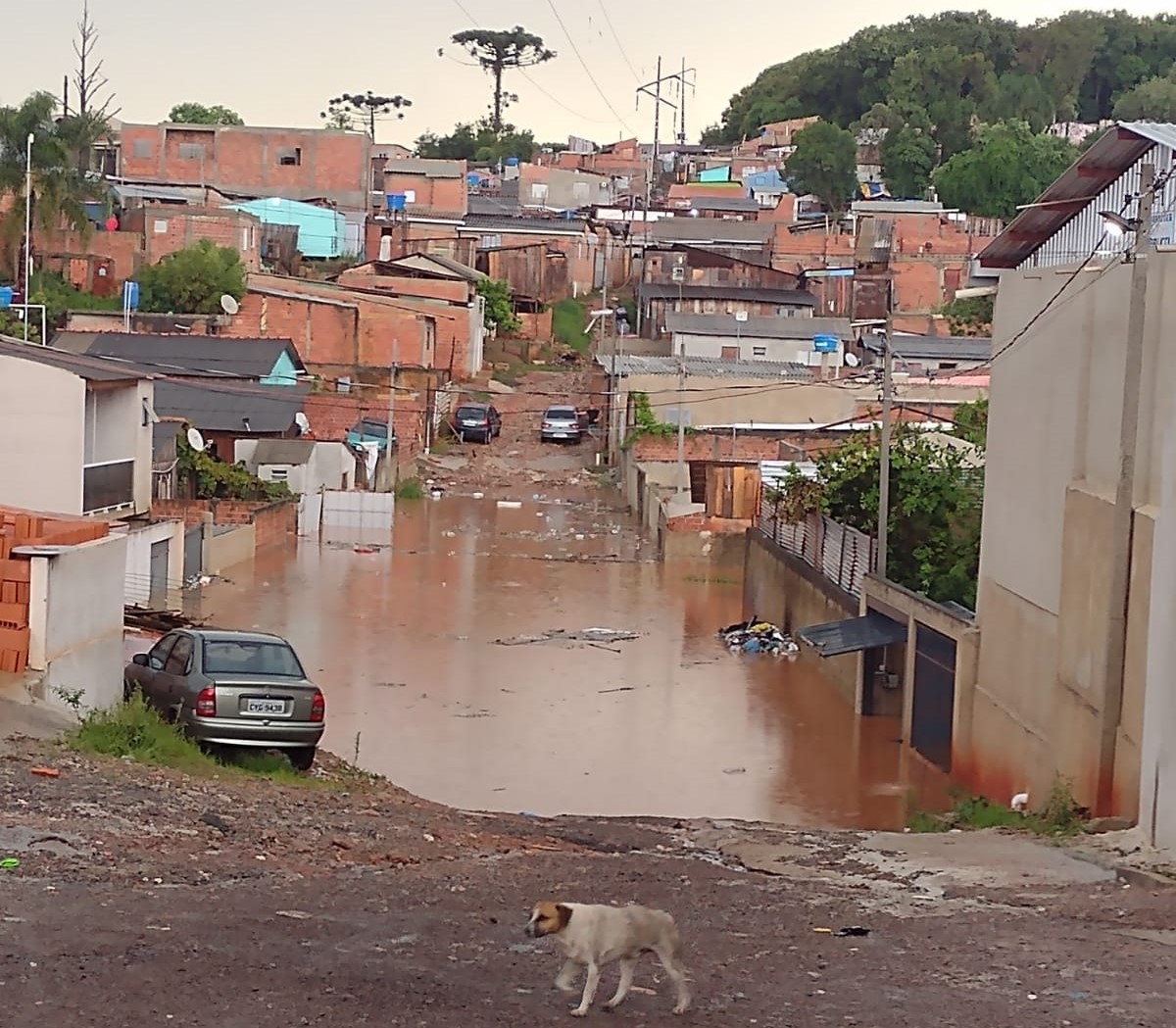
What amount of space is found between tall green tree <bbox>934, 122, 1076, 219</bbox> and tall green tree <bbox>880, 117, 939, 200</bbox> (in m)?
11.4

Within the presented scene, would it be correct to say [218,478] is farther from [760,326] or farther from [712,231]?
[712,231]

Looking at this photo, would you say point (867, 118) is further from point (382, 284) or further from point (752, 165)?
point (382, 284)

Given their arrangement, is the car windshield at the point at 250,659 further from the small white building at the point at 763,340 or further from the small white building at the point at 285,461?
the small white building at the point at 763,340

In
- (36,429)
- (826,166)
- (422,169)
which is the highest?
(826,166)

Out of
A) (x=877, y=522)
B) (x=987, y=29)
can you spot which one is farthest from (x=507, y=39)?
(x=877, y=522)

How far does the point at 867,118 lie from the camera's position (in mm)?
102062

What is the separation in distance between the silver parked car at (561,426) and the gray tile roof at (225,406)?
1155cm

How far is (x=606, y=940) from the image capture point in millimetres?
6141

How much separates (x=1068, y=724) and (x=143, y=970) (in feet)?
35.0

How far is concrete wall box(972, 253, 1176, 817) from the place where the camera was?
13688 millimetres

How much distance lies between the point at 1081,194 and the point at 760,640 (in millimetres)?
13549

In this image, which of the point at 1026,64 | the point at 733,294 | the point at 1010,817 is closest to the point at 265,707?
the point at 1010,817

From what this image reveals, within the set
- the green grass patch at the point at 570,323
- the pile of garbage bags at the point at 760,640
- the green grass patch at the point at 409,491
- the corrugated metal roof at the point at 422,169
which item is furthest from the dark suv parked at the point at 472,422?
the pile of garbage bags at the point at 760,640

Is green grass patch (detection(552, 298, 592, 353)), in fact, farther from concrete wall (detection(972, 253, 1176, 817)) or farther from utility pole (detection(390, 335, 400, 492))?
concrete wall (detection(972, 253, 1176, 817))
